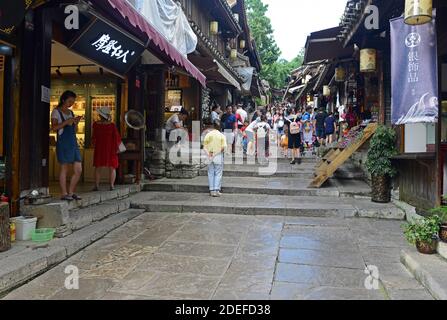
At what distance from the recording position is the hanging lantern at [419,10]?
4633 mm

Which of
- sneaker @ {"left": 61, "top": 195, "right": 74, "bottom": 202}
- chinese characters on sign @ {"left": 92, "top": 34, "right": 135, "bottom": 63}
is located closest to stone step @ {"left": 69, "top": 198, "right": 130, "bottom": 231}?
sneaker @ {"left": 61, "top": 195, "right": 74, "bottom": 202}

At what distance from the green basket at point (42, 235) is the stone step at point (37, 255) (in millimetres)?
80

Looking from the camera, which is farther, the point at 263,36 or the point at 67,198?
the point at 263,36

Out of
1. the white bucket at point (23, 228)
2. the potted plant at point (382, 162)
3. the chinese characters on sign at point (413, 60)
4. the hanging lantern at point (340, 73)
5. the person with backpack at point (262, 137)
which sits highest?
the hanging lantern at point (340, 73)

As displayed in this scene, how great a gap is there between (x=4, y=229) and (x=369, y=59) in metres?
7.59

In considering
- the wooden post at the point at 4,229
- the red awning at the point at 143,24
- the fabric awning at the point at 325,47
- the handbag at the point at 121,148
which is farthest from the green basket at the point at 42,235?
the fabric awning at the point at 325,47

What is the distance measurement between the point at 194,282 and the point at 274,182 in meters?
6.20

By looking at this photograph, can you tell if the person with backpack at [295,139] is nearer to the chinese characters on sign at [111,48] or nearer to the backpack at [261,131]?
the backpack at [261,131]

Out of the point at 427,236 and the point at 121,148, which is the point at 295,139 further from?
the point at 427,236

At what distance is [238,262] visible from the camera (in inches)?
195

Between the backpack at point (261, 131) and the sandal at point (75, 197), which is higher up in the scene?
the backpack at point (261, 131)

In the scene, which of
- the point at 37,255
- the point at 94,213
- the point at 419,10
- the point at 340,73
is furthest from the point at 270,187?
the point at 37,255

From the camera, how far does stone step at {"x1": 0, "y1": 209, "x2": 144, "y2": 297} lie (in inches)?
161
